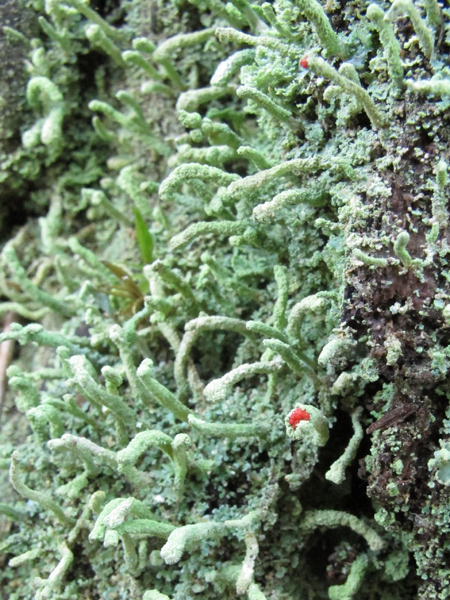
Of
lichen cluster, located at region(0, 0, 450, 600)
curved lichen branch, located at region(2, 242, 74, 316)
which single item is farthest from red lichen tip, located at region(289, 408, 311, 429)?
curved lichen branch, located at region(2, 242, 74, 316)

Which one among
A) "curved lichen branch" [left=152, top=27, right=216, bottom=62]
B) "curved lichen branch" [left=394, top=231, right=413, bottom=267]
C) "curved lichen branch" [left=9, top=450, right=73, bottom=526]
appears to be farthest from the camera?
"curved lichen branch" [left=152, top=27, right=216, bottom=62]

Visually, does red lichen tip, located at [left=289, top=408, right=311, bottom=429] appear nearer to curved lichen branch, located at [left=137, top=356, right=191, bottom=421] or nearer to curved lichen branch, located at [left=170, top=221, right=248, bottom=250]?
curved lichen branch, located at [left=137, top=356, right=191, bottom=421]

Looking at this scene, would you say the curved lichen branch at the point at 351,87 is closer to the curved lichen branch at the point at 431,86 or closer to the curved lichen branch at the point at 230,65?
the curved lichen branch at the point at 431,86

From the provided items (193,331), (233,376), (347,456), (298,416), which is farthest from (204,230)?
(347,456)

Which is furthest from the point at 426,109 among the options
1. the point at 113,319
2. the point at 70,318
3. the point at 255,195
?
the point at 70,318

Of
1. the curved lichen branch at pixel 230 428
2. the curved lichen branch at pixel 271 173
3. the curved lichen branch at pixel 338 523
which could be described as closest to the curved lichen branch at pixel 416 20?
the curved lichen branch at pixel 271 173

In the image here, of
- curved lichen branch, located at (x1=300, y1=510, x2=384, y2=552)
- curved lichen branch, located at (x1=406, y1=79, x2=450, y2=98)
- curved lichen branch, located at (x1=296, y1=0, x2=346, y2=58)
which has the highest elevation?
curved lichen branch, located at (x1=296, y1=0, x2=346, y2=58)

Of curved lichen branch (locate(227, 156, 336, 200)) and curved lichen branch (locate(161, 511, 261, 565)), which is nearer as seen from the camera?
curved lichen branch (locate(161, 511, 261, 565))

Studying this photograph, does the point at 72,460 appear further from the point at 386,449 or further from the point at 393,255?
the point at 393,255

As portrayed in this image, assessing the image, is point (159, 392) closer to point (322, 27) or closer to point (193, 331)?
point (193, 331)
